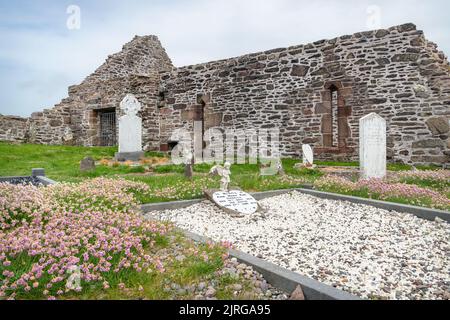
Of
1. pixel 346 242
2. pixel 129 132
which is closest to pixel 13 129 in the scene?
pixel 129 132

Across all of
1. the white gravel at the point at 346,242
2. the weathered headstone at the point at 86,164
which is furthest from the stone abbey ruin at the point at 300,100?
the weathered headstone at the point at 86,164

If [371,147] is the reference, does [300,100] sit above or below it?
above

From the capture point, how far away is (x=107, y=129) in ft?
72.0

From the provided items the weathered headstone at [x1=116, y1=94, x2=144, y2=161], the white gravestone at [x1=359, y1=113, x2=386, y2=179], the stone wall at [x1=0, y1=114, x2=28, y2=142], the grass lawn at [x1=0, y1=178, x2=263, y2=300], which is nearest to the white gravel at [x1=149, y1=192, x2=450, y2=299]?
the grass lawn at [x1=0, y1=178, x2=263, y2=300]

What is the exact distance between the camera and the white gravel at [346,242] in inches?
139

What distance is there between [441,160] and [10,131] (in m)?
21.4

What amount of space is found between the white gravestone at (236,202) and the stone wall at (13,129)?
17.5m

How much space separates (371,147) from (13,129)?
19239mm

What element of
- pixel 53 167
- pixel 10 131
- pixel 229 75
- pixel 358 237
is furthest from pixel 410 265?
pixel 10 131

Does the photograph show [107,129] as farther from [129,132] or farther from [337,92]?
[337,92]

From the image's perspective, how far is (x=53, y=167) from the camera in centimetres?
1217

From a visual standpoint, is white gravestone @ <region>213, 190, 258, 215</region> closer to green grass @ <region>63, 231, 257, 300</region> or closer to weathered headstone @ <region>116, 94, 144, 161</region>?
green grass @ <region>63, 231, 257, 300</region>

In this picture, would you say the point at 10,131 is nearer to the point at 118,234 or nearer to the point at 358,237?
the point at 118,234
